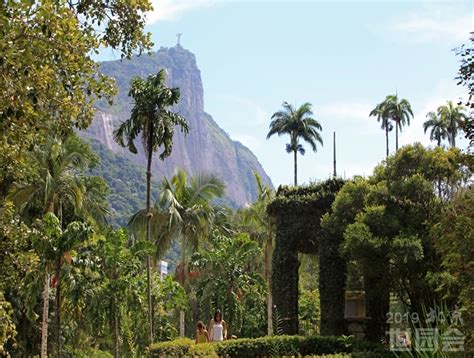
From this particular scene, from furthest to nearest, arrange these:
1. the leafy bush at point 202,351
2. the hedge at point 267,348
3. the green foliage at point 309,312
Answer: the green foliage at point 309,312
the hedge at point 267,348
the leafy bush at point 202,351

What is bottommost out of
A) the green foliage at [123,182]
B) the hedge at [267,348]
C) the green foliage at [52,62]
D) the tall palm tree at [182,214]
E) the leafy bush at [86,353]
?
the leafy bush at [86,353]

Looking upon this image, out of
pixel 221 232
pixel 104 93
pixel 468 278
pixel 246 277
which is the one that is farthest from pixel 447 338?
pixel 221 232

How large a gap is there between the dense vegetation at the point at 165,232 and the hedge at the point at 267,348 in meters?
0.05

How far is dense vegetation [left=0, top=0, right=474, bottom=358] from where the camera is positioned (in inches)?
292

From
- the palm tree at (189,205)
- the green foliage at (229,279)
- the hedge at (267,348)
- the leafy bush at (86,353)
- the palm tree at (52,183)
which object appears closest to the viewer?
the hedge at (267,348)

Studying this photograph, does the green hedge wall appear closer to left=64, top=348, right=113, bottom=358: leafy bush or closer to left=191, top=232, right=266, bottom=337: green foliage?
left=191, top=232, right=266, bottom=337: green foliage

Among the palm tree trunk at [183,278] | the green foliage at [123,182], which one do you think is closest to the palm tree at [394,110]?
the palm tree trunk at [183,278]

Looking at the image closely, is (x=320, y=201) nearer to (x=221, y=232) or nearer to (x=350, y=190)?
(x=350, y=190)

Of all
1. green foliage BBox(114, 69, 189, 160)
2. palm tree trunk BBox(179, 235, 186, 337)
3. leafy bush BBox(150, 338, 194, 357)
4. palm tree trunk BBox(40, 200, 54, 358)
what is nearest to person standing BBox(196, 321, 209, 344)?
leafy bush BBox(150, 338, 194, 357)

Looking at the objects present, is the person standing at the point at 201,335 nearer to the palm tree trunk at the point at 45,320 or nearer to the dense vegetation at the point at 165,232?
the dense vegetation at the point at 165,232

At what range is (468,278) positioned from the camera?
9.84 m

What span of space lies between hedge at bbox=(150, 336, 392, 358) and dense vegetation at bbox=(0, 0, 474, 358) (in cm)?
5

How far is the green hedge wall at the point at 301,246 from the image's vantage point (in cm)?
2319

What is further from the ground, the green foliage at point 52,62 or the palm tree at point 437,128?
the palm tree at point 437,128
